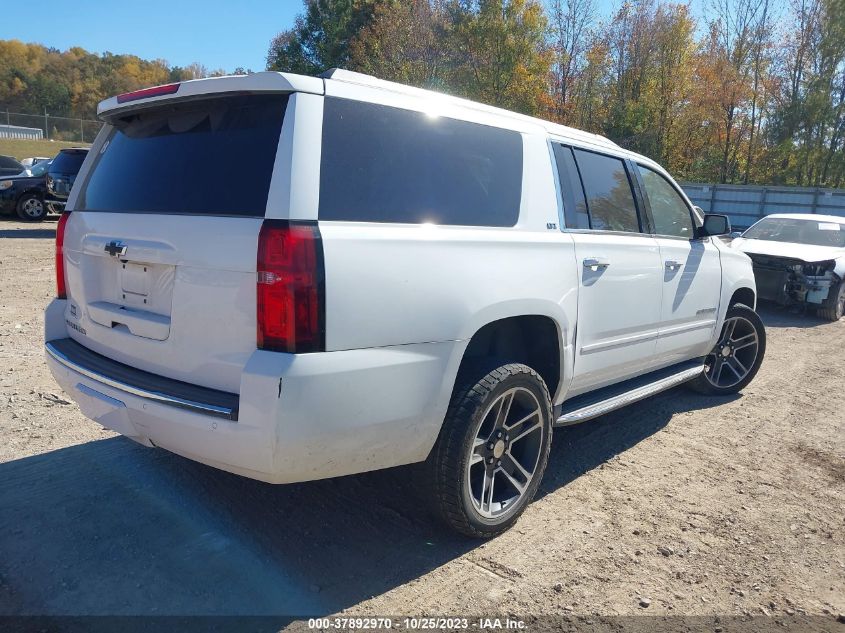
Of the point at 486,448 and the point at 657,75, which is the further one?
the point at 657,75

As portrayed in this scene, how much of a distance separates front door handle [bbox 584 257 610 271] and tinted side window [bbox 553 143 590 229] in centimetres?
20

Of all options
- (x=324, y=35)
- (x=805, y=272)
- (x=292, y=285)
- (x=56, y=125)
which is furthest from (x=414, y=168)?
(x=56, y=125)

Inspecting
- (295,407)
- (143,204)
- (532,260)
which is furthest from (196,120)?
(532,260)

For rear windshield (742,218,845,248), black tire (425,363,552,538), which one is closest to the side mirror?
black tire (425,363,552,538)

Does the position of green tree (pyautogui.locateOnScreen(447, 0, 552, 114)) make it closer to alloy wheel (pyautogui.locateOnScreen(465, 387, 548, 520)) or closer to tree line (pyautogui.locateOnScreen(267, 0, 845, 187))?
tree line (pyautogui.locateOnScreen(267, 0, 845, 187))

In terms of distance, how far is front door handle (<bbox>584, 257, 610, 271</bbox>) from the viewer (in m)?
3.62

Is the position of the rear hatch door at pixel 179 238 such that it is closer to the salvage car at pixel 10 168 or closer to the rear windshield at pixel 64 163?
the rear windshield at pixel 64 163

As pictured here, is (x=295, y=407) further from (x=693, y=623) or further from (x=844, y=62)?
(x=844, y=62)

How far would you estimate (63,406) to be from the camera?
4.56m

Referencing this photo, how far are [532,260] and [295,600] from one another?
1.91m

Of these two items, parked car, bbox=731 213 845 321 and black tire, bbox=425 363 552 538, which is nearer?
black tire, bbox=425 363 552 538

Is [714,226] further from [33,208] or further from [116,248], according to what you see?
[33,208]

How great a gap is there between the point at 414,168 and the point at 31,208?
17761mm

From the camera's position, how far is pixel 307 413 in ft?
7.75
